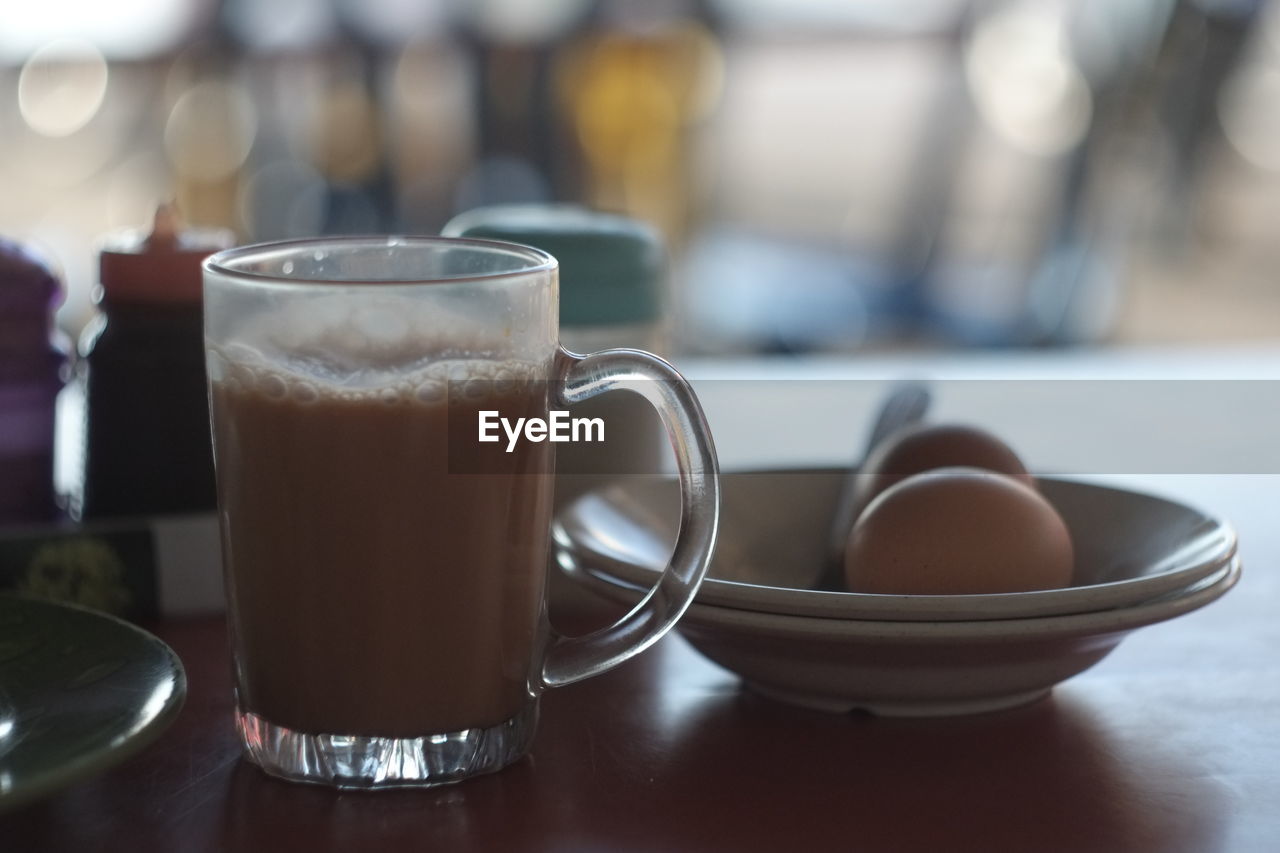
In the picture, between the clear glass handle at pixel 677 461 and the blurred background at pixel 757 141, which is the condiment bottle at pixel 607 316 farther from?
the blurred background at pixel 757 141

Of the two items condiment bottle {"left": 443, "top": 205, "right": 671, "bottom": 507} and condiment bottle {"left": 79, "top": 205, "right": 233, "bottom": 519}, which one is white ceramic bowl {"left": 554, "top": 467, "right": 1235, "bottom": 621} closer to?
condiment bottle {"left": 443, "top": 205, "right": 671, "bottom": 507}

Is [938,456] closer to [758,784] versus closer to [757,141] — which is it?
[758,784]

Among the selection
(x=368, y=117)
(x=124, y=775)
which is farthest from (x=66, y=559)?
(x=368, y=117)

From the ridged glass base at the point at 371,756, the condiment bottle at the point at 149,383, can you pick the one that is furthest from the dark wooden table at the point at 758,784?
the condiment bottle at the point at 149,383

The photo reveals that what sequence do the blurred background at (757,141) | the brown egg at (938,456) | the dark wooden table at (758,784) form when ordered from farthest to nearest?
the blurred background at (757,141), the brown egg at (938,456), the dark wooden table at (758,784)

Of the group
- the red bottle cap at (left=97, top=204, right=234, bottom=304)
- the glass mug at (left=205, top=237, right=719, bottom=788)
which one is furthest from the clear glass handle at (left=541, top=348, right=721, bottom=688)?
the red bottle cap at (left=97, top=204, right=234, bottom=304)
